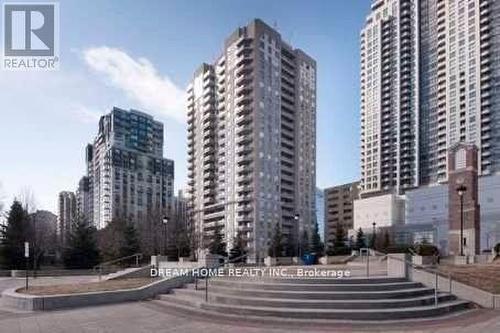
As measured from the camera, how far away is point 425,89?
434 feet

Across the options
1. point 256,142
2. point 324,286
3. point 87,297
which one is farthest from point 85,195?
point 324,286

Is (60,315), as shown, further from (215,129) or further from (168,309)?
(215,129)

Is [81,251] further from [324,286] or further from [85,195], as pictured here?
[85,195]

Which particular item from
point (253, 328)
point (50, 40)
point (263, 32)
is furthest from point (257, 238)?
point (253, 328)

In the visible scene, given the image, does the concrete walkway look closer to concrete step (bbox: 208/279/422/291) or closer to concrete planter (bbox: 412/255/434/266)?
concrete step (bbox: 208/279/422/291)

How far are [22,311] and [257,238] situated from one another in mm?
87983

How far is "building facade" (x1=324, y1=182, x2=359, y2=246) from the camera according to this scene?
152875 mm

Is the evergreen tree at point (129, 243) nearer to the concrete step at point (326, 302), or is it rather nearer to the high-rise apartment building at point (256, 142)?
the concrete step at point (326, 302)

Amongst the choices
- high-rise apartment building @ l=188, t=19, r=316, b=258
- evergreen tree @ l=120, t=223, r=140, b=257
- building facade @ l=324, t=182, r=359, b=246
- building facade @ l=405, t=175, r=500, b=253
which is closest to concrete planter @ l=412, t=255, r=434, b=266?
evergreen tree @ l=120, t=223, r=140, b=257

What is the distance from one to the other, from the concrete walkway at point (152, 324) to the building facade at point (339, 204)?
140 meters

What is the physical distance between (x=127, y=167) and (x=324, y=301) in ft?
416

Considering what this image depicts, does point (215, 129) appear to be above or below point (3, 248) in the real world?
above

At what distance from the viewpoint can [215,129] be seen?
4833 inches

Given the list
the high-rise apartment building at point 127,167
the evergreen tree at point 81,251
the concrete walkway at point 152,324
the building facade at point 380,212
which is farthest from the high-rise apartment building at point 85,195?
the concrete walkway at point 152,324
